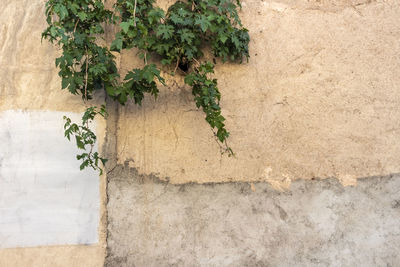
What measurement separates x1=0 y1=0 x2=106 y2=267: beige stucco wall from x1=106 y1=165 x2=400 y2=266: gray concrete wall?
0.18 m

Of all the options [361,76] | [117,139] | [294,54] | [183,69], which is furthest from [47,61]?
[361,76]

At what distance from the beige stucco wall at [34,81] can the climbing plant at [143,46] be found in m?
0.11

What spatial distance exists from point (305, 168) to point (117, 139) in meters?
1.24

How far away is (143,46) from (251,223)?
129 centimetres

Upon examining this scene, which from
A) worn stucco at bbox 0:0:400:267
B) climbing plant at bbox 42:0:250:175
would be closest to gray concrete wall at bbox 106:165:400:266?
worn stucco at bbox 0:0:400:267

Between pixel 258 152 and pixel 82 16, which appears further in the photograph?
pixel 258 152

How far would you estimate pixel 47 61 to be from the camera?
245cm

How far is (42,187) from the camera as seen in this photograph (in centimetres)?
232

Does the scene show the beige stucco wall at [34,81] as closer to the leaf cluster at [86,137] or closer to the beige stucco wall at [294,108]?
the leaf cluster at [86,137]

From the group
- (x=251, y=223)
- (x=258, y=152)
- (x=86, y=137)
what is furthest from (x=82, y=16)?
(x=251, y=223)

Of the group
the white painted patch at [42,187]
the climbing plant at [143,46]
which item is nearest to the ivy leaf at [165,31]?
the climbing plant at [143,46]

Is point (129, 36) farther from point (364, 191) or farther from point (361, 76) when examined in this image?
point (364, 191)

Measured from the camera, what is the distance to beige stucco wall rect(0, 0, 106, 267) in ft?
7.54

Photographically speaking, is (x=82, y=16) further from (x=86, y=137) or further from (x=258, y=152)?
(x=258, y=152)
